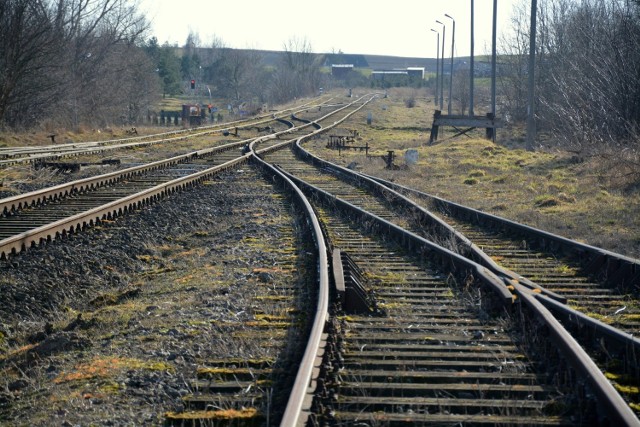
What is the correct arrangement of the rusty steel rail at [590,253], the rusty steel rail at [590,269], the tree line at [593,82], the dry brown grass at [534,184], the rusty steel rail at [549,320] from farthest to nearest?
the tree line at [593,82] < the dry brown grass at [534,184] < the rusty steel rail at [590,253] < the rusty steel rail at [590,269] < the rusty steel rail at [549,320]

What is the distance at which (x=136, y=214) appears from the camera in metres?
12.5

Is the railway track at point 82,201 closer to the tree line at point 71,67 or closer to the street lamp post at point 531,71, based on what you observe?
the street lamp post at point 531,71

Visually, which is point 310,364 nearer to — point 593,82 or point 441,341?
point 441,341

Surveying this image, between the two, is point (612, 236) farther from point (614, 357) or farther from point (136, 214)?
point (136, 214)

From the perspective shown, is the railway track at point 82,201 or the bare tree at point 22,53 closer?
the railway track at point 82,201

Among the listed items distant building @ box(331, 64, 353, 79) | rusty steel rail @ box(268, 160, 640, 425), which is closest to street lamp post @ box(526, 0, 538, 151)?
rusty steel rail @ box(268, 160, 640, 425)

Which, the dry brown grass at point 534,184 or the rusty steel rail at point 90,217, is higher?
the rusty steel rail at point 90,217

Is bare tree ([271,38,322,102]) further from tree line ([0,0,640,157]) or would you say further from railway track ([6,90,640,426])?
railway track ([6,90,640,426])

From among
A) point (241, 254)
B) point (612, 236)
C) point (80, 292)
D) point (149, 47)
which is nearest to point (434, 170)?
point (612, 236)

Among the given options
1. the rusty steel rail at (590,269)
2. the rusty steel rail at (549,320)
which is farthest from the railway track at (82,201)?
the rusty steel rail at (590,269)

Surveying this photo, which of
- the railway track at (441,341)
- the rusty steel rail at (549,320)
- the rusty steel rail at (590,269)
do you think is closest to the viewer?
the rusty steel rail at (549,320)

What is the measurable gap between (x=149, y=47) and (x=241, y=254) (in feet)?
342

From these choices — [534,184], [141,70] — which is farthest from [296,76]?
[534,184]

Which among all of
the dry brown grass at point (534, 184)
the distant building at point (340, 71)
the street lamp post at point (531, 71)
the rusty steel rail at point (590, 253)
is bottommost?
the dry brown grass at point (534, 184)
